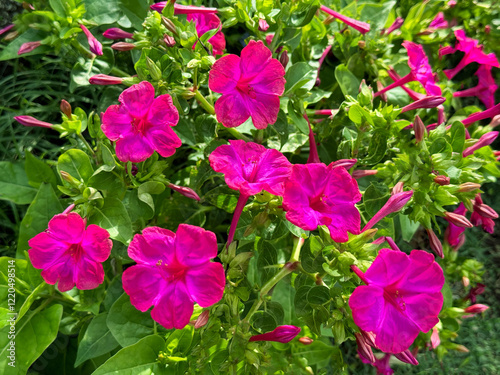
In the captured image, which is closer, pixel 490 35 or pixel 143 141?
pixel 143 141

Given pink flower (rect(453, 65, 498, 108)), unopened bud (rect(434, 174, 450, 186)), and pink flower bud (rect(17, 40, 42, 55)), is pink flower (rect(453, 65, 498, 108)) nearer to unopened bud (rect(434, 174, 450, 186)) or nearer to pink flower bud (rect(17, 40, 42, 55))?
unopened bud (rect(434, 174, 450, 186))

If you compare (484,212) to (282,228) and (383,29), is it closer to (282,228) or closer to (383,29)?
(282,228)

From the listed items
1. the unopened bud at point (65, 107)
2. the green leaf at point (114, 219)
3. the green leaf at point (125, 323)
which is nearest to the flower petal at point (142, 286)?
the green leaf at point (114, 219)

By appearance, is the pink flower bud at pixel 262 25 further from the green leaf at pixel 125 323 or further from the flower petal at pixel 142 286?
the green leaf at pixel 125 323

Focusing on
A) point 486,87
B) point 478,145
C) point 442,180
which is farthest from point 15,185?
point 486,87

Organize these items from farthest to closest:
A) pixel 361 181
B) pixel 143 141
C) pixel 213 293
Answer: pixel 361 181
pixel 143 141
pixel 213 293

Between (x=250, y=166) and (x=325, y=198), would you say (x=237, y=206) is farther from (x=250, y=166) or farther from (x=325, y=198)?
(x=325, y=198)

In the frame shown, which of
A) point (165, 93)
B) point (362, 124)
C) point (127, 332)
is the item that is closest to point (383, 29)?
point (362, 124)
